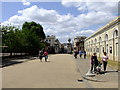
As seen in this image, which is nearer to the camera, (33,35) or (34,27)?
(33,35)

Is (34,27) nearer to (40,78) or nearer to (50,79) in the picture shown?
(40,78)

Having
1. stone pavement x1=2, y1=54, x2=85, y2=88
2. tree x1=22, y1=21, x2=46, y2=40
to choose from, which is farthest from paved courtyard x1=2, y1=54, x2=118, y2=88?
tree x1=22, y1=21, x2=46, y2=40

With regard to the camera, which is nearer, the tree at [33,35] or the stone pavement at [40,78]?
the stone pavement at [40,78]

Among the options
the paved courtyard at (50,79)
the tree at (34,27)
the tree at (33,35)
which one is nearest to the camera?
the paved courtyard at (50,79)

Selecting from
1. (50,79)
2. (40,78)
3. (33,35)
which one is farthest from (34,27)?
(50,79)

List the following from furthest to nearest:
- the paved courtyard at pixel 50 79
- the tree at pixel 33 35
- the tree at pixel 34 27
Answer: the tree at pixel 34 27 → the tree at pixel 33 35 → the paved courtyard at pixel 50 79

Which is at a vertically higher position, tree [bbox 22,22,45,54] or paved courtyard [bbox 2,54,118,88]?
tree [bbox 22,22,45,54]

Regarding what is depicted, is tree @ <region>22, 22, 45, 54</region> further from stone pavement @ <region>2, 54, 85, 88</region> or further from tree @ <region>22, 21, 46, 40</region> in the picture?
stone pavement @ <region>2, 54, 85, 88</region>

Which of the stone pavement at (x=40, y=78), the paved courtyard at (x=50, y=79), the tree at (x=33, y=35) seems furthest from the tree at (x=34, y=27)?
the paved courtyard at (x=50, y=79)

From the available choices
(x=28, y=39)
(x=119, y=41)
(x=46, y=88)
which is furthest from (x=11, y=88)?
(x=28, y=39)

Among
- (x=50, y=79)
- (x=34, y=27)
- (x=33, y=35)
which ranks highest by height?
(x=34, y=27)

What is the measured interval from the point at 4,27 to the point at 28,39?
15693mm

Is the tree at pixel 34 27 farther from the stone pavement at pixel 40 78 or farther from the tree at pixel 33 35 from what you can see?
the stone pavement at pixel 40 78

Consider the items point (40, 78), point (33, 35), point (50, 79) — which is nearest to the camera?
point (50, 79)
